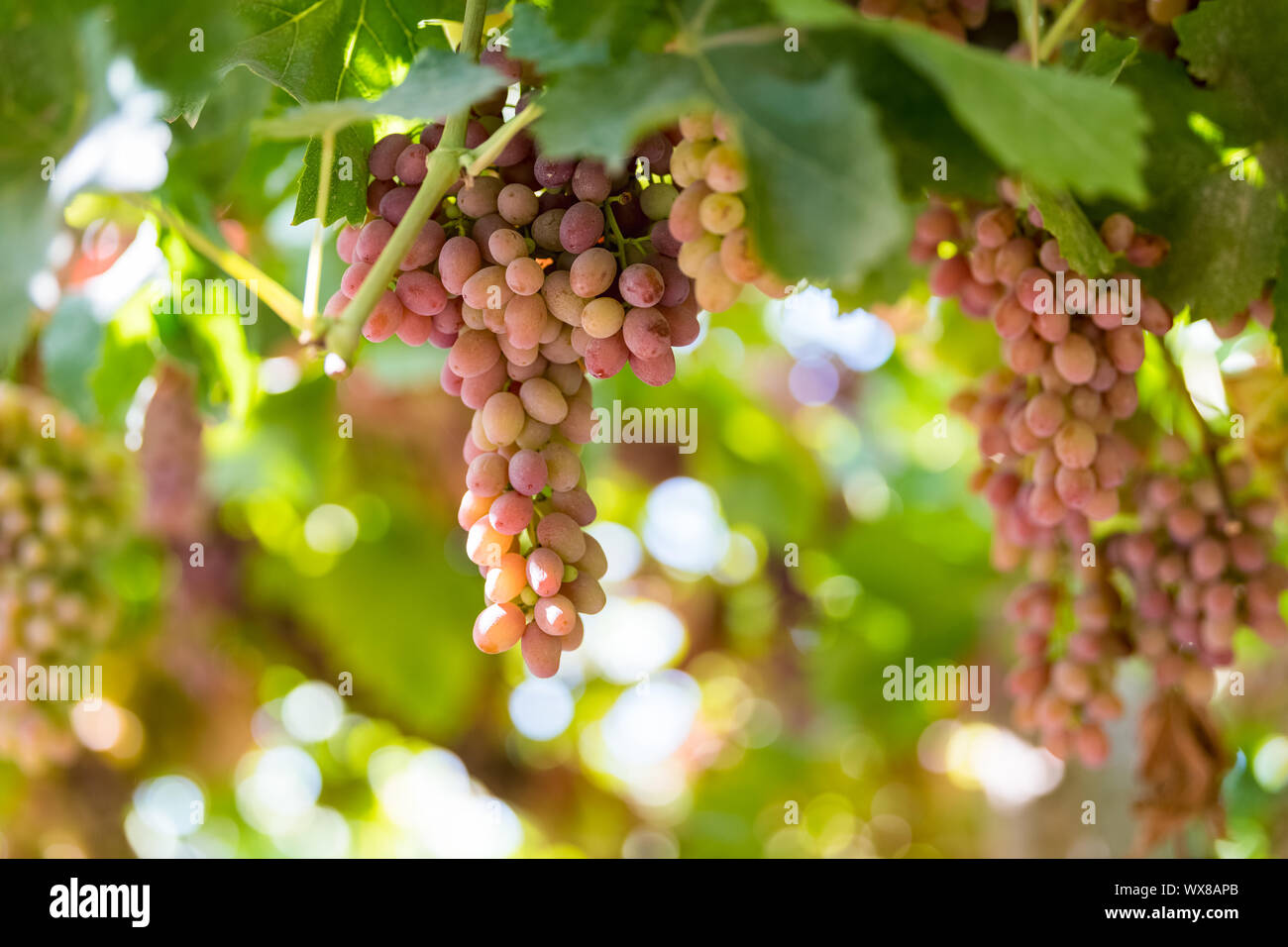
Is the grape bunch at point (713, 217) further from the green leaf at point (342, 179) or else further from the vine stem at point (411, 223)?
the green leaf at point (342, 179)

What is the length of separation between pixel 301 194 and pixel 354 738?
241 cm

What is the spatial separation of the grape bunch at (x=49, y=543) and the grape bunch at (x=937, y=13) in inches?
39.5

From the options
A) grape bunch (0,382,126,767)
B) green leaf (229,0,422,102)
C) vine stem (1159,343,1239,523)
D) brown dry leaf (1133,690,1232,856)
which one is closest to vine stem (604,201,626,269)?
green leaf (229,0,422,102)

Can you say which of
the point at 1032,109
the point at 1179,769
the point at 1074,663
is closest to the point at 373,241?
the point at 1032,109

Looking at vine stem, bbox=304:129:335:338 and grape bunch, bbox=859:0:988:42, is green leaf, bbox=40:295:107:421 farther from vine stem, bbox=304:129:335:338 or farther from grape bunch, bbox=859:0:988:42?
grape bunch, bbox=859:0:988:42

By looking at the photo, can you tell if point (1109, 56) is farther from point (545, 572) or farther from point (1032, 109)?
point (545, 572)

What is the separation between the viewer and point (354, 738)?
2775mm

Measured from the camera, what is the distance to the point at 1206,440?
2.82 ft

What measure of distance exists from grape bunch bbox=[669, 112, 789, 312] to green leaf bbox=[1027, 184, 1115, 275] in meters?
0.15

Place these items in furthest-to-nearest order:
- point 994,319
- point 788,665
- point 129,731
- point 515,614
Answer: point 788,665 < point 129,731 < point 994,319 < point 515,614

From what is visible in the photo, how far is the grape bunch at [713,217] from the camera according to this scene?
0.47 metres

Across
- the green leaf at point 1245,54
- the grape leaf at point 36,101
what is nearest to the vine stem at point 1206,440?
the green leaf at point 1245,54
